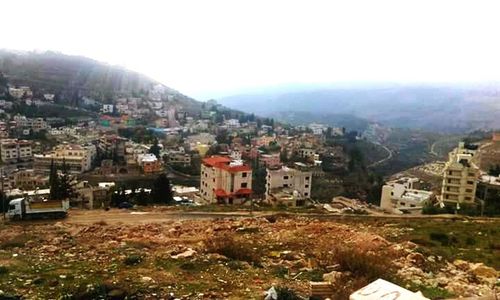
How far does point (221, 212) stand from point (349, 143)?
93296 millimetres

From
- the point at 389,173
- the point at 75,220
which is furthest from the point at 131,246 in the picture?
the point at 389,173

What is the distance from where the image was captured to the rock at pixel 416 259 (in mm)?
11094

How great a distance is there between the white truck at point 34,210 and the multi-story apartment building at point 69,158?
150ft

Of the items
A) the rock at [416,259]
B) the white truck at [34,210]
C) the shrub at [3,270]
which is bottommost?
the white truck at [34,210]

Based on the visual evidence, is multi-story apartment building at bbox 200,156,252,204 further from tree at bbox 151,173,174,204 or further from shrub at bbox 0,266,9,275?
shrub at bbox 0,266,9,275

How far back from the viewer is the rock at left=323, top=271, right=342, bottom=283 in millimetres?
9239

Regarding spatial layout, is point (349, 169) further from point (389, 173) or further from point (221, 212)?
point (221, 212)

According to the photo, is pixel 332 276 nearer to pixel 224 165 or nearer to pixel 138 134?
pixel 224 165

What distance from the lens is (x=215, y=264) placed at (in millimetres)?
10750

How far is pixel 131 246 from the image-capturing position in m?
12.8

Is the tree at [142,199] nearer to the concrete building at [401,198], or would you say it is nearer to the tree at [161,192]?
the tree at [161,192]

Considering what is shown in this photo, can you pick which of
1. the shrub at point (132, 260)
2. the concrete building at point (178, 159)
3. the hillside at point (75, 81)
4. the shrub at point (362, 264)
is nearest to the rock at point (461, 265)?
the shrub at point (362, 264)

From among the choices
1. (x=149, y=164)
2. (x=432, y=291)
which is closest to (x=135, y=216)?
(x=432, y=291)

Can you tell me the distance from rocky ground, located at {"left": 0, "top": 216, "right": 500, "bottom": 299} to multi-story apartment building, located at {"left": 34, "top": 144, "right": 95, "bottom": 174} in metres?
50.0
